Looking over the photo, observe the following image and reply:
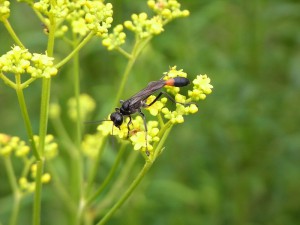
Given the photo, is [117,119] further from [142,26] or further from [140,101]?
[142,26]

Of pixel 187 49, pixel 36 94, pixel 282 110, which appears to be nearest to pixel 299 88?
pixel 282 110

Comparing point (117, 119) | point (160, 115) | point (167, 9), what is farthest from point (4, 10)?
point (167, 9)

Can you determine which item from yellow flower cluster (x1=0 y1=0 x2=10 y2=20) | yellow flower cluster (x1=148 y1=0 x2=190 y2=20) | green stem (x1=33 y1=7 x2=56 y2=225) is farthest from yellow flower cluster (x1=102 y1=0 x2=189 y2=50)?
yellow flower cluster (x1=0 y1=0 x2=10 y2=20)

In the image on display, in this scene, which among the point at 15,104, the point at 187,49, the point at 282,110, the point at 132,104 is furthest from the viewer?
the point at 15,104

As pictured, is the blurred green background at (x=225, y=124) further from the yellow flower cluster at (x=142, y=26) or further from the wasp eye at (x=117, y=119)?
the wasp eye at (x=117, y=119)

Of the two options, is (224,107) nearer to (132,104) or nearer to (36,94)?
(36,94)
